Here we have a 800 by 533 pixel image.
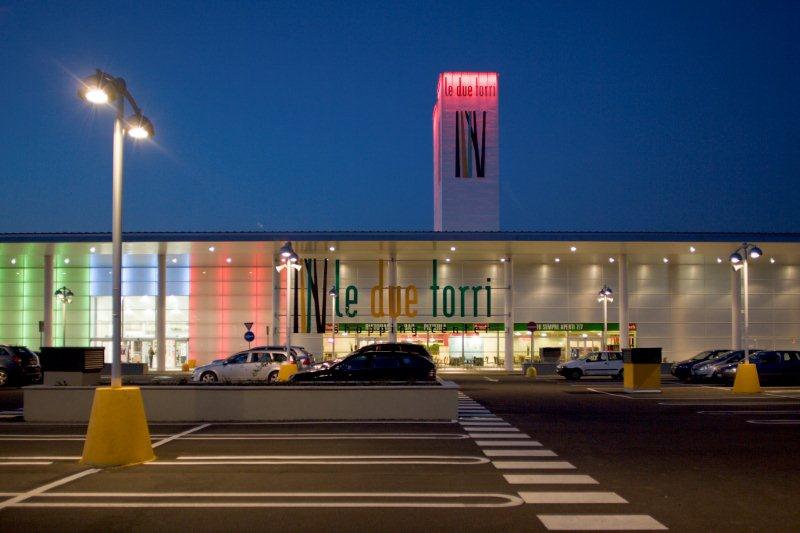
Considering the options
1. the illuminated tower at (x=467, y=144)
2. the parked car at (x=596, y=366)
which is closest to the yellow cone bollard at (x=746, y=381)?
the parked car at (x=596, y=366)

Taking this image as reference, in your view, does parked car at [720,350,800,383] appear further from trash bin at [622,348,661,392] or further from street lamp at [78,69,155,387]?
street lamp at [78,69,155,387]

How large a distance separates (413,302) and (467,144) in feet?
94.0

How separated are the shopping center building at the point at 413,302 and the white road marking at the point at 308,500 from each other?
43.7 m

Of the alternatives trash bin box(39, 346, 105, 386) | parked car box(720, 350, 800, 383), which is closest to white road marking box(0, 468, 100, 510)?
trash bin box(39, 346, 105, 386)

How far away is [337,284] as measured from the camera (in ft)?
181

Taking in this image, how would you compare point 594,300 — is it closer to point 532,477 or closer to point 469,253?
point 469,253

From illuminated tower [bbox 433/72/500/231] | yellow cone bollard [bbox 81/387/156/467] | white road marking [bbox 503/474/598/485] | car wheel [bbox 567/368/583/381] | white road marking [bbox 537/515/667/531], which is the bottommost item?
car wheel [bbox 567/368/583/381]

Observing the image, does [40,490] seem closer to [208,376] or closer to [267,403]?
[267,403]

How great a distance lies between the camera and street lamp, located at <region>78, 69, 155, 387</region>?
39.9 feet

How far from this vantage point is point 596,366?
39.7m

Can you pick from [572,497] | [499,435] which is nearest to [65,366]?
[499,435]

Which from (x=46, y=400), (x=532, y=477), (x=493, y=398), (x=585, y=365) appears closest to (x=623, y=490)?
(x=532, y=477)

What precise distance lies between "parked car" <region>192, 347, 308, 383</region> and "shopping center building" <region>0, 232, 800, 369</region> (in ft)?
67.9

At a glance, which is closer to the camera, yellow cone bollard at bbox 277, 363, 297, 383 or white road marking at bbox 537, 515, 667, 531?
white road marking at bbox 537, 515, 667, 531
